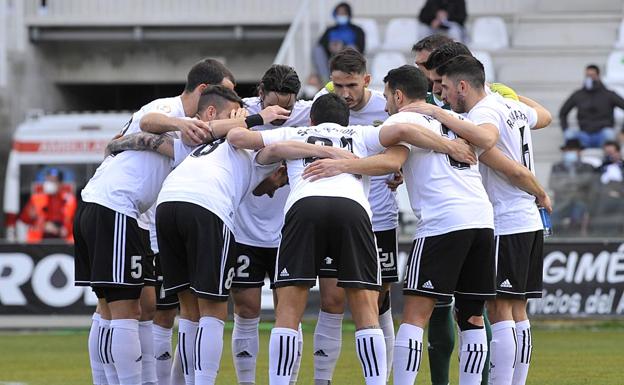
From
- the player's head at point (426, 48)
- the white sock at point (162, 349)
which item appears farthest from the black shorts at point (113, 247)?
the player's head at point (426, 48)

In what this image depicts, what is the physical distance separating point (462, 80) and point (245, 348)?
8.36 feet

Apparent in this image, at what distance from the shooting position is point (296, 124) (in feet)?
32.2

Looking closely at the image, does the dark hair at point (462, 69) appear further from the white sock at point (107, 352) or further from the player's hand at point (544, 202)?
the white sock at point (107, 352)

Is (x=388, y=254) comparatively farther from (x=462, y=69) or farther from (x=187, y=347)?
(x=187, y=347)

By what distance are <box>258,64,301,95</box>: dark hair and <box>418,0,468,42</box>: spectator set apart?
1348 cm

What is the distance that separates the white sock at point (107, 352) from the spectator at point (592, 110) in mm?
13062

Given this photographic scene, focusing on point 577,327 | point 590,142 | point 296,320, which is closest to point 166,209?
point 296,320

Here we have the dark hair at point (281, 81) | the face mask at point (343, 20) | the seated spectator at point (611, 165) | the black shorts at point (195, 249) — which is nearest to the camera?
the black shorts at point (195, 249)

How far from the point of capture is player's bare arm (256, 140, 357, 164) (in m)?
8.62

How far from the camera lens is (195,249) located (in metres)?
8.73

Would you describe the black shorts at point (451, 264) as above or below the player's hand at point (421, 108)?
below

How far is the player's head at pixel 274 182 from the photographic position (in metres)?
9.13

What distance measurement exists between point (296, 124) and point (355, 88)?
0.52 meters

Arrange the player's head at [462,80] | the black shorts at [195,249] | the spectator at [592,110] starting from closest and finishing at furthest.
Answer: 1. the black shorts at [195,249]
2. the player's head at [462,80]
3. the spectator at [592,110]
